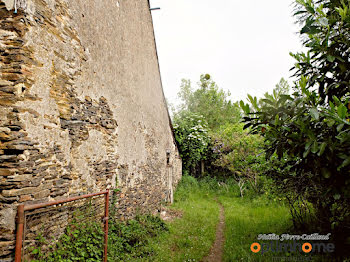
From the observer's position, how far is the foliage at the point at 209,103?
2647cm

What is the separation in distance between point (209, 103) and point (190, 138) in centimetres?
1293

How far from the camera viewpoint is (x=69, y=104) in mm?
3518

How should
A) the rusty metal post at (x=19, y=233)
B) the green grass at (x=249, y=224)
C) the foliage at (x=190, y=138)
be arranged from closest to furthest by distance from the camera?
the rusty metal post at (x=19, y=233) < the green grass at (x=249, y=224) < the foliage at (x=190, y=138)

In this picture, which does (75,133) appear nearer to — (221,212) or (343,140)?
(343,140)

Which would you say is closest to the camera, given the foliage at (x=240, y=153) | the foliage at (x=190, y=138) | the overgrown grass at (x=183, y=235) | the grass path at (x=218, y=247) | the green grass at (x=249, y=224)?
the overgrown grass at (x=183, y=235)

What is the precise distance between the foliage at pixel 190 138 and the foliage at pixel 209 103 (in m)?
9.38

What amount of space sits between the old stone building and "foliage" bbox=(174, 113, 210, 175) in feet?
27.7

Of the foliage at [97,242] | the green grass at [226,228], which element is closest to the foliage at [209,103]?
the green grass at [226,228]

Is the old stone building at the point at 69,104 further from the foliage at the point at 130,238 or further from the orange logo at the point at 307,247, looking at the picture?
the orange logo at the point at 307,247

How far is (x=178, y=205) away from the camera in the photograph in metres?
9.59

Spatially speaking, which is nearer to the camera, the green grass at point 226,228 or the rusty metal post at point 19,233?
the rusty metal post at point 19,233

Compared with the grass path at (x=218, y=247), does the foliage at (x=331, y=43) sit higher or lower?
higher

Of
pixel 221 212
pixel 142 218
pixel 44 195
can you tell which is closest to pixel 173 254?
pixel 142 218

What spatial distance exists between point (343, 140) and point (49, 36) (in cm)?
391
